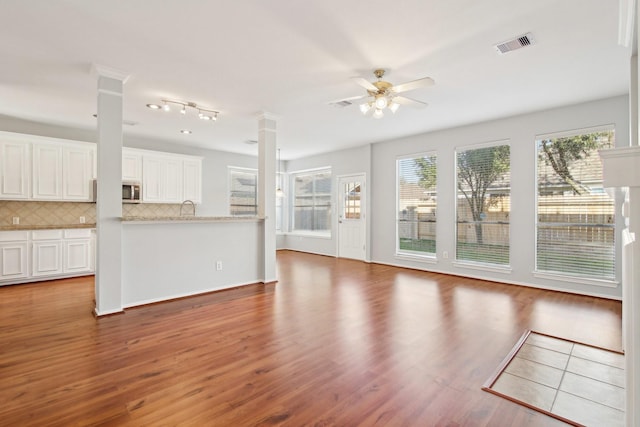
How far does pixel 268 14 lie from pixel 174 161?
5.08 m

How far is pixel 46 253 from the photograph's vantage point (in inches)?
201

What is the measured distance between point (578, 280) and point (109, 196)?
626cm

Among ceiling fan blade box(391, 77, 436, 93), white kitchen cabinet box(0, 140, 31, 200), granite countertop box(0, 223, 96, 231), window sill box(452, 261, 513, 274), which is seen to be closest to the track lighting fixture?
white kitchen cabinet box(0, 140, 31, 200)

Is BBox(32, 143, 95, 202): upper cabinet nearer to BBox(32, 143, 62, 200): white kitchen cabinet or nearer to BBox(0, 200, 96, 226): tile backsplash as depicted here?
BBox(32, 143, 62, 200): white kitchen cabinet

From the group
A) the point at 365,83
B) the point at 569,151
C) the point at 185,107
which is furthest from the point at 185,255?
the point at 569,151

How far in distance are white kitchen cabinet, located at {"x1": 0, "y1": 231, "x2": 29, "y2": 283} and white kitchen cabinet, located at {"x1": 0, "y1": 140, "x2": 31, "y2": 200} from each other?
26.3 inches

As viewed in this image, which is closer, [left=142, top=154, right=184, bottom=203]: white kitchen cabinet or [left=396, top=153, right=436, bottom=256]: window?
[left=396, top=153, right=436, bottom=256]: window

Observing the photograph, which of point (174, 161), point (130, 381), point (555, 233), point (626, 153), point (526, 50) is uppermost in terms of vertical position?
point (526, 50)

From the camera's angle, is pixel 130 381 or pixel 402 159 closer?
pixel 130 381

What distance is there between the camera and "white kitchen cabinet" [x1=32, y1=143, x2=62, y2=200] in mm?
5199

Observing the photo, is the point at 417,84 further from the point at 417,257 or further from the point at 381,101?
the point at 417,257

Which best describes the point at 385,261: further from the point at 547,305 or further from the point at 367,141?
the point at 547,305

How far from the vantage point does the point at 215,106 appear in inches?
184

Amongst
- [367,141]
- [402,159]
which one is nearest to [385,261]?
[402,159]
